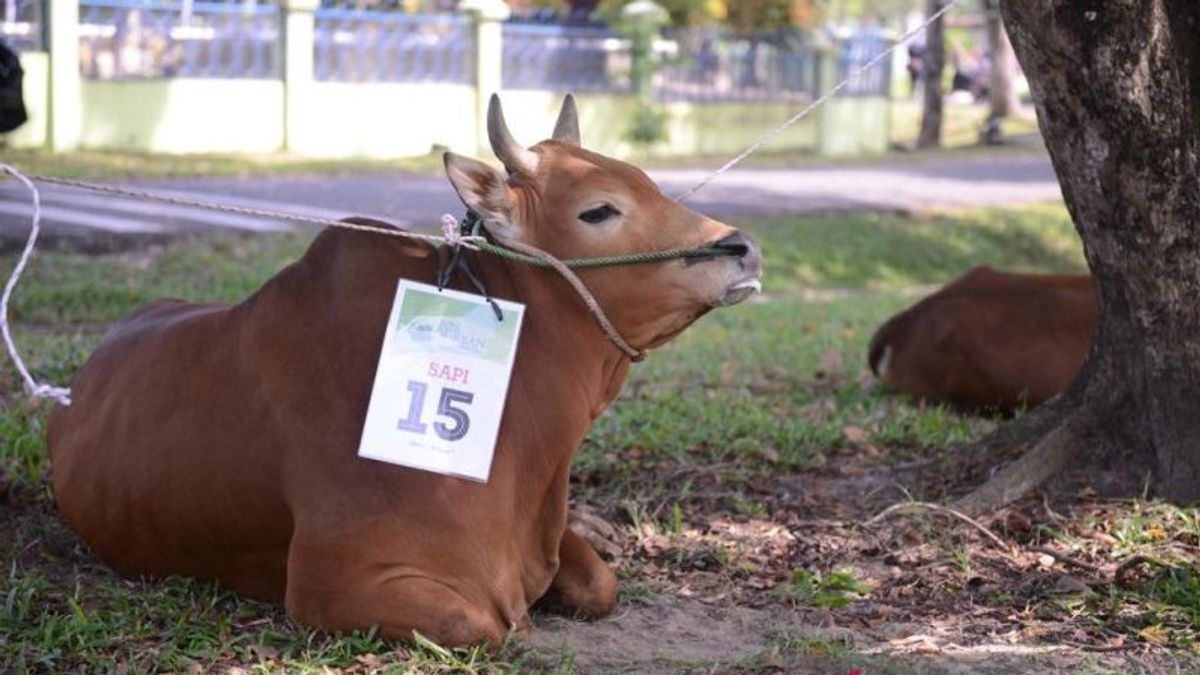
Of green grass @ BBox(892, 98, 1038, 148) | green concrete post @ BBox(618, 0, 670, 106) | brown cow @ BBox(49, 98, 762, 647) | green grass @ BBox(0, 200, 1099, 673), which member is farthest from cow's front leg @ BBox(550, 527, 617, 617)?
green grass @ BBox(892, 98, 1038, 148)

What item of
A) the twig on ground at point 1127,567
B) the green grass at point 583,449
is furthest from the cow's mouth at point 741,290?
the twig on ground at point 1127,567

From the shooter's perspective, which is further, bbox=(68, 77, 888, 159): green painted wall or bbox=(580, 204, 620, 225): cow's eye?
bbox=(68, 77, 888, 159): green painted wall

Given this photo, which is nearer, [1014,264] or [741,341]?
[741,341]

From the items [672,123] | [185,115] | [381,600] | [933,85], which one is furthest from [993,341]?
[933,85]

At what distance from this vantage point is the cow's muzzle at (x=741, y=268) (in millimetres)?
4344

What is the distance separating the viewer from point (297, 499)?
4.35 m

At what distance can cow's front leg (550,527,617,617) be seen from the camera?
473 centimetres

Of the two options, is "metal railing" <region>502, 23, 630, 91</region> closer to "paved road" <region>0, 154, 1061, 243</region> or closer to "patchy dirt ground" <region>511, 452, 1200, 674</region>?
"paved road" <region>0, 154, 1061, 243</region>

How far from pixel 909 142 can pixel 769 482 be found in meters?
22.4

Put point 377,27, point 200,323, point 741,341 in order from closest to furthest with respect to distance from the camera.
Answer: point 200,323
point 741,341
point 377,27

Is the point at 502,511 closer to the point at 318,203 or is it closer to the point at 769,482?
the point at 769,482

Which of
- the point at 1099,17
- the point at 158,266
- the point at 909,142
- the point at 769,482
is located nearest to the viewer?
the point at 1099,17

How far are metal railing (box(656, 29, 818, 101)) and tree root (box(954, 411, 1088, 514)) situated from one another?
18917 mm

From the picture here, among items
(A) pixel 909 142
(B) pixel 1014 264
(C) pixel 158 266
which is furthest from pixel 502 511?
(A) pixel 909 142
